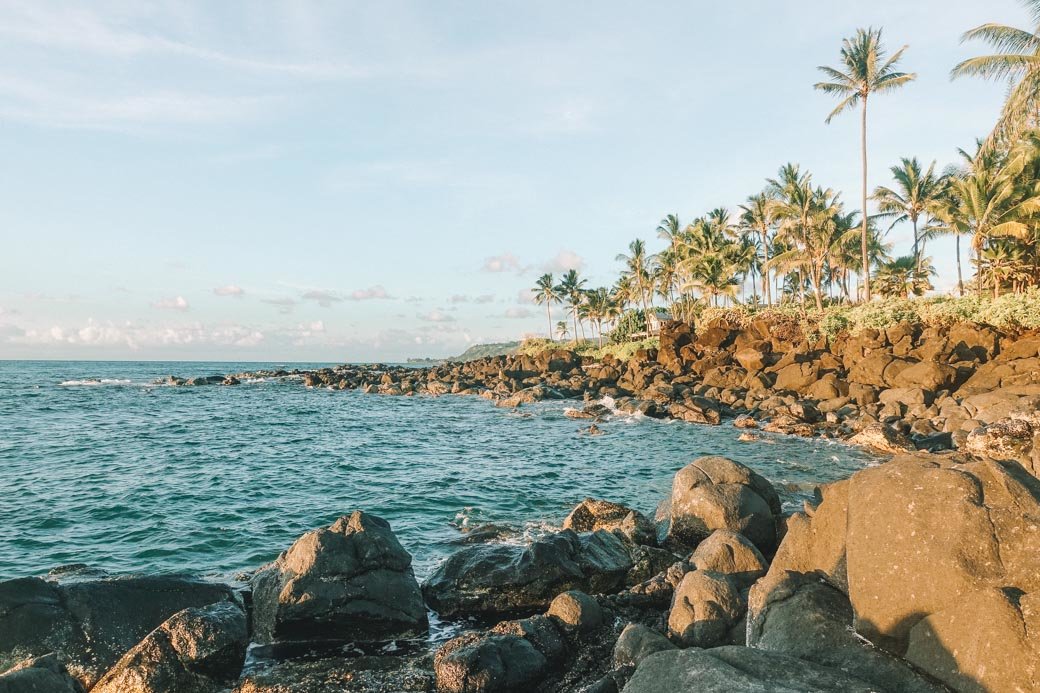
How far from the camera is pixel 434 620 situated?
990cm

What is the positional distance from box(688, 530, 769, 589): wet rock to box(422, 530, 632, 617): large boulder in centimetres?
173

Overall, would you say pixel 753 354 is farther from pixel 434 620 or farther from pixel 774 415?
pixel 434 620

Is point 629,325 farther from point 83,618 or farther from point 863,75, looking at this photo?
point 83,618

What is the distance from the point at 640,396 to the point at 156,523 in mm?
33244

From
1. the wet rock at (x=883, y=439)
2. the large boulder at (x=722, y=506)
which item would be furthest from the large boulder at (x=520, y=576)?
the wet rock at (x=883, y=439)

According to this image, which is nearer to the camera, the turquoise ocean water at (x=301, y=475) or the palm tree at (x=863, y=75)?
the turquoise ocean water at (x=301, y=475)

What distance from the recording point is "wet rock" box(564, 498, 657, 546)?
12.7 metres

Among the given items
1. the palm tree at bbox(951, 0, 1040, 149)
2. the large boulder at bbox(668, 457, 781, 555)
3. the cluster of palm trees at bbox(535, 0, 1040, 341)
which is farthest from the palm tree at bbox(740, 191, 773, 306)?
the large boulder at bbox(668, 457, 781, 555)

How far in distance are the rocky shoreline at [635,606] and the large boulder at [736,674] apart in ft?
0.08

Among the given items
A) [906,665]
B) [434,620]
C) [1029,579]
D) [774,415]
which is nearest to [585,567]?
[434,620]

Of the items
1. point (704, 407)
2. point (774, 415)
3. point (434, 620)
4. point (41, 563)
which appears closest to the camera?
point (434, 620)

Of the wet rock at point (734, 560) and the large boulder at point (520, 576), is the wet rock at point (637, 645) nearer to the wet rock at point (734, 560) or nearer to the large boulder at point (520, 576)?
the wet rock at point (734, 560)

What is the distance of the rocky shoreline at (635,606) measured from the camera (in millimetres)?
5598

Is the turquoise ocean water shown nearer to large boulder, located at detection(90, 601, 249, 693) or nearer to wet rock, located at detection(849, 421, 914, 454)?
wet rock, located at detection(849, 421, 914, 454)
